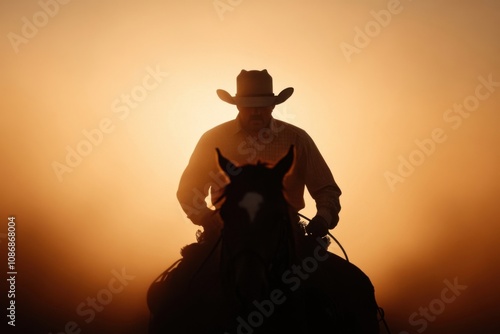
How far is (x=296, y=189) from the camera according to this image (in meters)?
6.96

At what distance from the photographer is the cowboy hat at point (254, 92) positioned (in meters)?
6.97

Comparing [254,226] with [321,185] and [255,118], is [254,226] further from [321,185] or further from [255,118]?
[255,118]

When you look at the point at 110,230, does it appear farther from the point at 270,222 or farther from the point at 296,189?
the point at 270,222

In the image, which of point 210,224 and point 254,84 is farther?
point 254,84

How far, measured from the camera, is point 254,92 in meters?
7.07

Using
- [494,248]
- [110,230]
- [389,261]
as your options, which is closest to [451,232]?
[494,248]

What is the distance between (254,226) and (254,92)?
9.06 feet

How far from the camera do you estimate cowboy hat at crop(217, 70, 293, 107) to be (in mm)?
6973

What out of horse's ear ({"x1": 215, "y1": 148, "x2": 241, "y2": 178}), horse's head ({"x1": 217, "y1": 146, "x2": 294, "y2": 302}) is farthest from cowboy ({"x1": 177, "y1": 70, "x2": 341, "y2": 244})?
horse's head ({"x1": 217, "y1": 146, "x2": 294, "y2": 302})

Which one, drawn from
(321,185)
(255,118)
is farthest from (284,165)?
(255,118)

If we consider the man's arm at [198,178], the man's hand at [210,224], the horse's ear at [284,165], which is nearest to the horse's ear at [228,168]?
the horse's ear at [284,165]

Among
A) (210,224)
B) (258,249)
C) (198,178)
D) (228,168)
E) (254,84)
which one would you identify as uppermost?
(254,84)

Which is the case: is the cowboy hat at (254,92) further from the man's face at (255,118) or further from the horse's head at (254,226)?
the horse's head at (254,226)

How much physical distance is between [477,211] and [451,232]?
2.19m
